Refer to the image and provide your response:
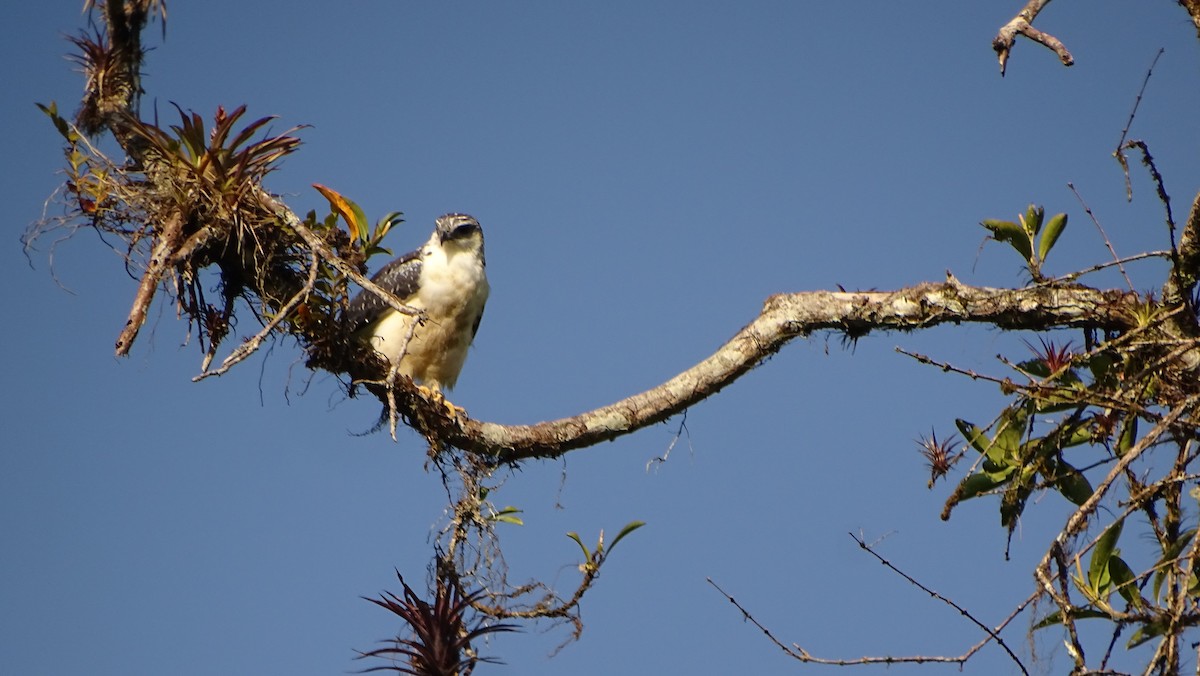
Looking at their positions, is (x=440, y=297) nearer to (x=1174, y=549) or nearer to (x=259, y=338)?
(x=259, y=338)

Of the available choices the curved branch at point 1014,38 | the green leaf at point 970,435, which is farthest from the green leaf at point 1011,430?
the curved branch at point 1014,38

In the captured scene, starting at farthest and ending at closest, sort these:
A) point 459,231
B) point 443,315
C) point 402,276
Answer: point 459,231 < point 402,276 < point 443,315

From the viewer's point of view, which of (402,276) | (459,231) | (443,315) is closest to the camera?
(443,315)

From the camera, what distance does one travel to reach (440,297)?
618cm

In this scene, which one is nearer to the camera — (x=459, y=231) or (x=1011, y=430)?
(x=1011, y=430)

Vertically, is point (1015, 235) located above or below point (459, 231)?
below

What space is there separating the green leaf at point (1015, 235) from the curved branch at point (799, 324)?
165 millimetres

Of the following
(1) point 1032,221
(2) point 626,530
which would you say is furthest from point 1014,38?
(2) point 626,530

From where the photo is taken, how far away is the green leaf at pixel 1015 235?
3.86 m

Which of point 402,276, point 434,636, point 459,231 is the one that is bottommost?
point 434,636

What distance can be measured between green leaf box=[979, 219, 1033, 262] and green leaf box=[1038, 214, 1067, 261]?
4 cm

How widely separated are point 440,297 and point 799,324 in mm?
2758

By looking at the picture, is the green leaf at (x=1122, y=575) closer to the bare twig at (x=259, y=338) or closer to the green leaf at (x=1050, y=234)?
the green leaf at (x=1050, y=234)

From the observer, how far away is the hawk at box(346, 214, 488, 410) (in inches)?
236
